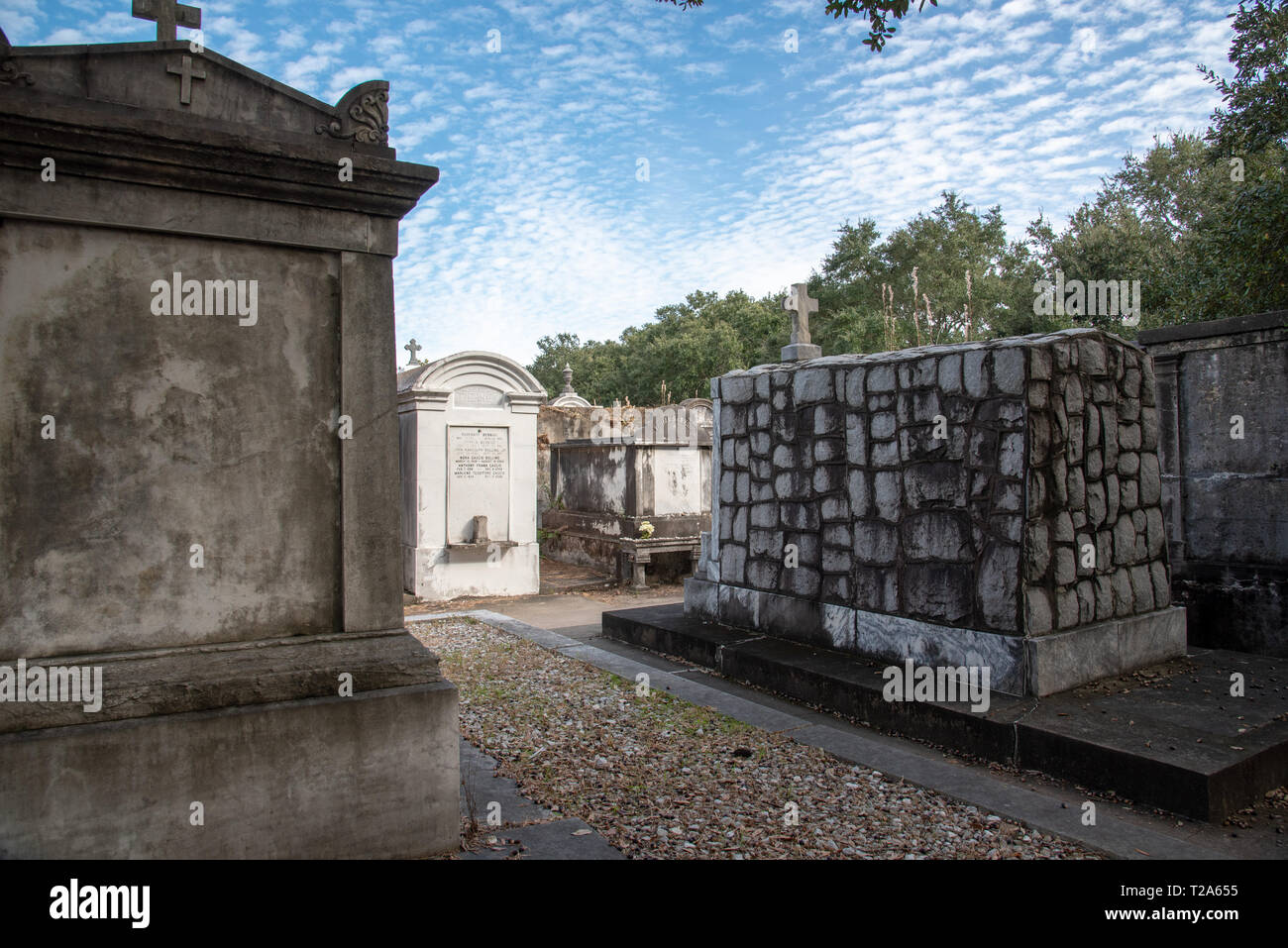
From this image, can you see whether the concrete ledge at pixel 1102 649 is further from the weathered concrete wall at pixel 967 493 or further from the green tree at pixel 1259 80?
the green tree at pixel 1259 80

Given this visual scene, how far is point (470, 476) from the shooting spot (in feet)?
35.3

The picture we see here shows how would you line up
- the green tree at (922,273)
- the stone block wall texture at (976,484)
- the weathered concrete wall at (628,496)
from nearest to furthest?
the stone block wall texture at (976,484), the weathered concrete wall at (628,496), the green tree at (922,273)

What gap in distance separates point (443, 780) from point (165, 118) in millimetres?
2790

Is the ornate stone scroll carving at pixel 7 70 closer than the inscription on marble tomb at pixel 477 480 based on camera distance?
Yes

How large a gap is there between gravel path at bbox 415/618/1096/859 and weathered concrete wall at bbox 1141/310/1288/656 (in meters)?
3.93

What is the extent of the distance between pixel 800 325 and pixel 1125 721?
4331mm

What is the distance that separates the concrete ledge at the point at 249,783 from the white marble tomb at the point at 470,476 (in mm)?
7455

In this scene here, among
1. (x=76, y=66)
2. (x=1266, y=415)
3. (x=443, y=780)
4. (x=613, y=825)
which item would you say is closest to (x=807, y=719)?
(x=613, y=825)

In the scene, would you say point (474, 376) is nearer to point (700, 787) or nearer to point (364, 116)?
point (364, 116)

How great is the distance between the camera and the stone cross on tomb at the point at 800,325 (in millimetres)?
7027

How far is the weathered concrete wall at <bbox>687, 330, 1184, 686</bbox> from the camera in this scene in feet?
16.1

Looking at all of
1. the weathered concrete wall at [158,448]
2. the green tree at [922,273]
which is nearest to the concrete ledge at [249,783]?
the weathered concrete wall at [158,448]

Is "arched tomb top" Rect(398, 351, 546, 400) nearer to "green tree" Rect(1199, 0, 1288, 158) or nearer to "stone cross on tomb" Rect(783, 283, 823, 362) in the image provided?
"stone cross on tomb" Rect(783, 283, 823, 362)
